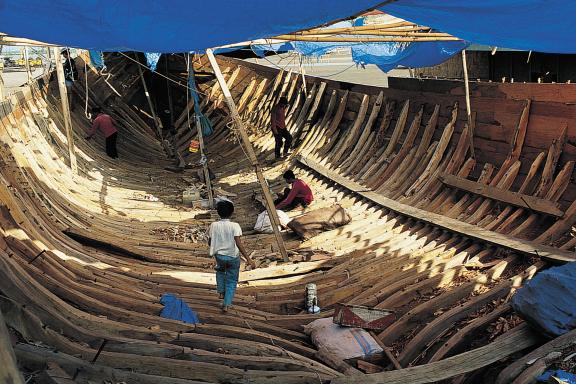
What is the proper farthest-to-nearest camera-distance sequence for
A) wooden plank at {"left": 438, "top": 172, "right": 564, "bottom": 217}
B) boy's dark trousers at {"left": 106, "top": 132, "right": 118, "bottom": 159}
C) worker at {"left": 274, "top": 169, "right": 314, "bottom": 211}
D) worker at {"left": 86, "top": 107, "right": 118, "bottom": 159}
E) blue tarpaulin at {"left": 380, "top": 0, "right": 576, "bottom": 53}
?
boy's dark trousers at {"left": 106, "top": 132, "right": 118, "bottom": 159}
worker at {"left": 86, "top": 107, "right": 118, "bottom": 159}
worker at {"left": 274, "top": 169, "right": 314, "bottom": 211}
wooden plank at {"left": 438, "top": 172, "right": 564, "bottom": 217}
blue tarpaulin at {"left": 380, "top": 0, "right": 576, "bottom": 53}

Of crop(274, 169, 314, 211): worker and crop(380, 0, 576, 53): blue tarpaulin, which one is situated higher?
crop(274, 169, 314, 211): worker

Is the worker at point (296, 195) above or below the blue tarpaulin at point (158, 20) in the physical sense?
above

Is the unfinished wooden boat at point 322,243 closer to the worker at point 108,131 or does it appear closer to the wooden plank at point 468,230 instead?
the wooden plank at point 468,230

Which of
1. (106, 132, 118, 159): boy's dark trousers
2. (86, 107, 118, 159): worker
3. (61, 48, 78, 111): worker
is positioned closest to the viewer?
(86, 107, 118, 159): worker

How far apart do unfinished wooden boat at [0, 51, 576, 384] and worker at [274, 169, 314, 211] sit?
0.29 metres

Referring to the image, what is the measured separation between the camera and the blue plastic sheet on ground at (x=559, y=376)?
4188 mm

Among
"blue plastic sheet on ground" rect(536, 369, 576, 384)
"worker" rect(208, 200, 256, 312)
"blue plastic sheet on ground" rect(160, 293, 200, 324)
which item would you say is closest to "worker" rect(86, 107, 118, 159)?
"worker" rect(208, 200, 256, 312)

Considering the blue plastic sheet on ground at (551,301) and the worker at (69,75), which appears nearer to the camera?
the blue plastic sheet on ground at (551,301)

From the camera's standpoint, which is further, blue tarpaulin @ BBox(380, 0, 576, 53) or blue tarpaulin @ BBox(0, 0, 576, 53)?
blue tarpaulin @ BBox(380, 0, 576, 53)

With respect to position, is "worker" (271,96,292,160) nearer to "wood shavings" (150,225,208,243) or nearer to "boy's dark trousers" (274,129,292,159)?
"boy's dark trousers" (274,129,292,159)

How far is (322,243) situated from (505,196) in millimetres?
2233

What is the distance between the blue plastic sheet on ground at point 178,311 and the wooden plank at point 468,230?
3.07m

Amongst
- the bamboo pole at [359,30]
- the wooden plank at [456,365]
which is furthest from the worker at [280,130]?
the wooden plank at [456,365]

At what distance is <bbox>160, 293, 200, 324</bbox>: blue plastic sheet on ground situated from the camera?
578cm
